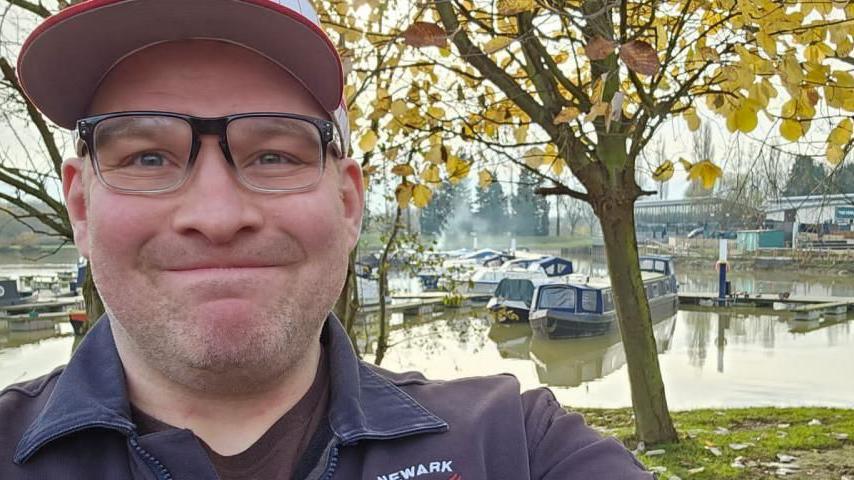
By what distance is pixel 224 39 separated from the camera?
4.08 feet

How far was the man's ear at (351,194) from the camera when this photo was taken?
4.70 feet

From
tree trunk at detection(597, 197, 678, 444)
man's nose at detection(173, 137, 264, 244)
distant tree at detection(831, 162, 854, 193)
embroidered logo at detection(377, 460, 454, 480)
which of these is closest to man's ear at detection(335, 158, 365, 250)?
man's nose at detection(173, 137, 264, 244)

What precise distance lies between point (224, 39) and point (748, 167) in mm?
Answer: 3928

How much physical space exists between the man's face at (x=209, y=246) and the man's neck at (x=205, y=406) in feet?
0.19

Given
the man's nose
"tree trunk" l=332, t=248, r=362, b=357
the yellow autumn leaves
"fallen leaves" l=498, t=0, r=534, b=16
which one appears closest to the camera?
the man's nose

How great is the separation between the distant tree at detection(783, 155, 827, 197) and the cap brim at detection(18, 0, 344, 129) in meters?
3.98

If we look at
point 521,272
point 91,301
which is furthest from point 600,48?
point 521,272

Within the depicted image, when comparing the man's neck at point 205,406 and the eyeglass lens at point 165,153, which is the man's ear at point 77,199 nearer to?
the eyeglass lens at point 165,153

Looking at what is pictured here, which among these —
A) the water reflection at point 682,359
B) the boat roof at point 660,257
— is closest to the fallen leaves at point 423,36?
the water reflection at point 682,359

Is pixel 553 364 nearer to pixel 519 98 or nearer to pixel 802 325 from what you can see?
pixel 802 325

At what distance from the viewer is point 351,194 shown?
4.82ft

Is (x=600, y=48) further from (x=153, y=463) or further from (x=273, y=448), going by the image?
(x=153, y=463)

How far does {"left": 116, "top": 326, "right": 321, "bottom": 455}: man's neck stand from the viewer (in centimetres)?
129

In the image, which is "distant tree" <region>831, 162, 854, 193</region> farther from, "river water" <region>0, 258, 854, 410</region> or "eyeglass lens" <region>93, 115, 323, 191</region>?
"river water" <region>0, 258, 854, 410</region>
